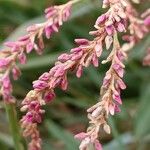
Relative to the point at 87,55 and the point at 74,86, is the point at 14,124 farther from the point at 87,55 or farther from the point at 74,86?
the point at 74,86

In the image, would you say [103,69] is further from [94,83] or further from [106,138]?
[106,138]

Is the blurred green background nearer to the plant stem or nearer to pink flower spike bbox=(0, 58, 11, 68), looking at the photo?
the plant stem

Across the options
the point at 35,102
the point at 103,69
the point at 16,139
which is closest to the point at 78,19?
the point at 103,69

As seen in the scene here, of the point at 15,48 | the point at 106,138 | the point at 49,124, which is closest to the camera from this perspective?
the point at 15,48

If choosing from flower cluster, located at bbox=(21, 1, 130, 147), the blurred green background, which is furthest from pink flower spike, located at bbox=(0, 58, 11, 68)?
the blurred green background

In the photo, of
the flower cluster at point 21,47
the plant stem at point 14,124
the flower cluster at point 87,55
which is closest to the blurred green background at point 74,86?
the plant stem at point 14,124

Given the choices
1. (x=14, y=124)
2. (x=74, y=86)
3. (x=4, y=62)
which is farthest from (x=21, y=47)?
(x=74, y=86)

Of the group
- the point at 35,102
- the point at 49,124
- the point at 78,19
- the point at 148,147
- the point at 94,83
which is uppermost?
the point at 78,19
